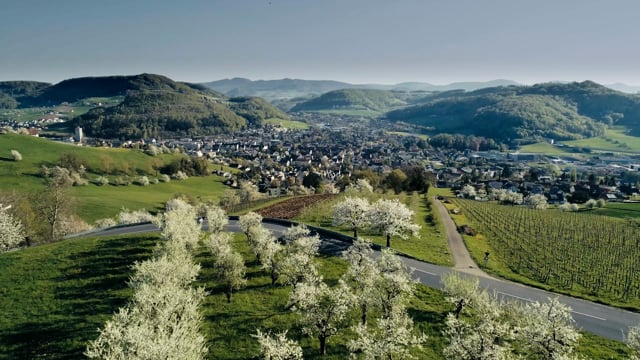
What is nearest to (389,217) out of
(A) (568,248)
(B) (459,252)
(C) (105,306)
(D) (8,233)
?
(B) (459,252)

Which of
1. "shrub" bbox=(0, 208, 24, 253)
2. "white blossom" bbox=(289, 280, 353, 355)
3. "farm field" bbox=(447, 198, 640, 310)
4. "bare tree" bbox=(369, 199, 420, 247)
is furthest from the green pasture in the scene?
"farm field" bbox=(447, 198, 640, 310)

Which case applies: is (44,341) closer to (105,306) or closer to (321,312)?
(105,306)

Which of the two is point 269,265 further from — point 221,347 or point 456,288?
point 456,288

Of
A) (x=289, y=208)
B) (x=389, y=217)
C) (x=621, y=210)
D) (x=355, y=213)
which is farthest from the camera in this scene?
(x=621, y=210)

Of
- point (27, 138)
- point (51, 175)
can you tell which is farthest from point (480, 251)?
point (27, 138)

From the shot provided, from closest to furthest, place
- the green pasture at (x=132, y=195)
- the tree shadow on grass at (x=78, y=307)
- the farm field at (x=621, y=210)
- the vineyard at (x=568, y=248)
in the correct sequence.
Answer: the tree shadow on grass at (x=78, y=307), the vineyard at (x=568, y=248), the farm field at (x=621, y=210), the green pasture at (x=132, y=195)

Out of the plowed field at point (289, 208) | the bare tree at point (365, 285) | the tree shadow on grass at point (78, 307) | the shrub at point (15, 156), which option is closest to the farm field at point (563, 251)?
the bare tree at point (365, 285)

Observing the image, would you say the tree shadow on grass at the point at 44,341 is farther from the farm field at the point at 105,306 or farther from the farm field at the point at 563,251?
the farm field at the point at 563,251
